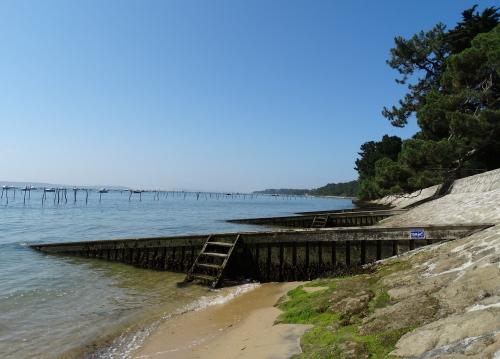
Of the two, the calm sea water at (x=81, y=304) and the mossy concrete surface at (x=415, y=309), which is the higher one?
the mossy concrete surface at (x=415, y=309)

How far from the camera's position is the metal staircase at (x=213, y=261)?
14.6 meters

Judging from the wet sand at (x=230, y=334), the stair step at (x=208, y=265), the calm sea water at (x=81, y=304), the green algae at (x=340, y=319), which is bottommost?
the calm sea water at (x=81, y=304)

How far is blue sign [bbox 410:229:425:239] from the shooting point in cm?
1239

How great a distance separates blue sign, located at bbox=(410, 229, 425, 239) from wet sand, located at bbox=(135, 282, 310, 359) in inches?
175

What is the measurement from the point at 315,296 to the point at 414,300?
3.25m

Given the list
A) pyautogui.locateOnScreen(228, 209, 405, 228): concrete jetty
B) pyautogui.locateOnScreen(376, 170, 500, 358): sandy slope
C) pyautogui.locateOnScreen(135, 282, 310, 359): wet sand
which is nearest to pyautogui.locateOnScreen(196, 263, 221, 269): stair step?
pyautogui.locateOnScreen(135, 282, 310, 359): wet sand

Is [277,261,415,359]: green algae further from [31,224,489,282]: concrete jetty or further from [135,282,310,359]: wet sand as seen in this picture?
[31,224,489,282]: concrete jetty

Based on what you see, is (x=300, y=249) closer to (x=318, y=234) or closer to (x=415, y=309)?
(x=318, y=234)

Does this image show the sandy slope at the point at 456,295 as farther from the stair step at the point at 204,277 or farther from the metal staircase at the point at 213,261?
the stair step at the point at 204,277

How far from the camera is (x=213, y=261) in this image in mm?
15773

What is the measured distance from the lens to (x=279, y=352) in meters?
6.59

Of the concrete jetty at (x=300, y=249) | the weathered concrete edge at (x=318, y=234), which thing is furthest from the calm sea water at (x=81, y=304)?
the weathered concrete edge at (x=318, y=234)

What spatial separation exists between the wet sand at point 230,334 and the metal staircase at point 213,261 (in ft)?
7.47

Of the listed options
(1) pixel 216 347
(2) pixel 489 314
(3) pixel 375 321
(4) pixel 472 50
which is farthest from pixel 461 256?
(4) pixel 472 50
